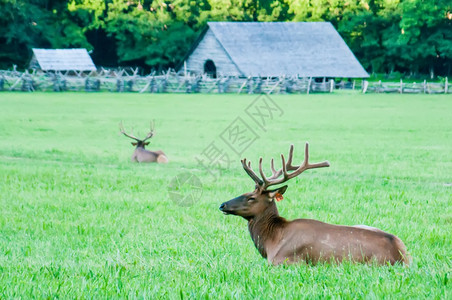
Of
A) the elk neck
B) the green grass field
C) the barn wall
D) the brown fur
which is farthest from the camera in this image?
the barn wall

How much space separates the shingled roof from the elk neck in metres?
50.0

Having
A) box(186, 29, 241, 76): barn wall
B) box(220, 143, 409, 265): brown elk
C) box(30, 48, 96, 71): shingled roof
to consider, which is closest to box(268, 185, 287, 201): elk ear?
box(220, 143, 409, 265): brown elk

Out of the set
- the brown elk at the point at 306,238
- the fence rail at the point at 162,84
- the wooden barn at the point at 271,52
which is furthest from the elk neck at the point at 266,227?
the wooden barn at the point at 271,52

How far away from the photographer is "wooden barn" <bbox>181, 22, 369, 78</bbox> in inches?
2142

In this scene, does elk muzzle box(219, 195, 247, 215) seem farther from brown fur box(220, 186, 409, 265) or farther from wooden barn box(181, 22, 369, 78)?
wooden barn box(181, 22, 369, 78)

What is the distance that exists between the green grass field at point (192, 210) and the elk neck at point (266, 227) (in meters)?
0.20

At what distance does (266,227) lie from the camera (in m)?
6.02

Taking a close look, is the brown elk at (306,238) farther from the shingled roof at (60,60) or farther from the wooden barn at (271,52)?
the shingled roof at (60,60)

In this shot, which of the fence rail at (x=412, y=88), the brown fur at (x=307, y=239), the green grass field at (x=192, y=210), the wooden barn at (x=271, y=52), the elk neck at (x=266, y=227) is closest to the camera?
the green grass field at (x=192, y=210)

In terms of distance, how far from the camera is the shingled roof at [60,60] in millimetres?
54156

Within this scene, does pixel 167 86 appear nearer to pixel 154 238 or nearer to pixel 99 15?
pixel 99 15

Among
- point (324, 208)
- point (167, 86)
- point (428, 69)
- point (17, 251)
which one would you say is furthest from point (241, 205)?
point (428, 69)

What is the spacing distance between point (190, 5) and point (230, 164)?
160ft

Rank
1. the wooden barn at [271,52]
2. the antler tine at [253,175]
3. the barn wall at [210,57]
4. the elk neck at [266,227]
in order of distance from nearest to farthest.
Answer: the elk neck at [266,227] < the antler tine at [253,175] < the wooden barn at [271,52] < the barn wall at [210,57]
